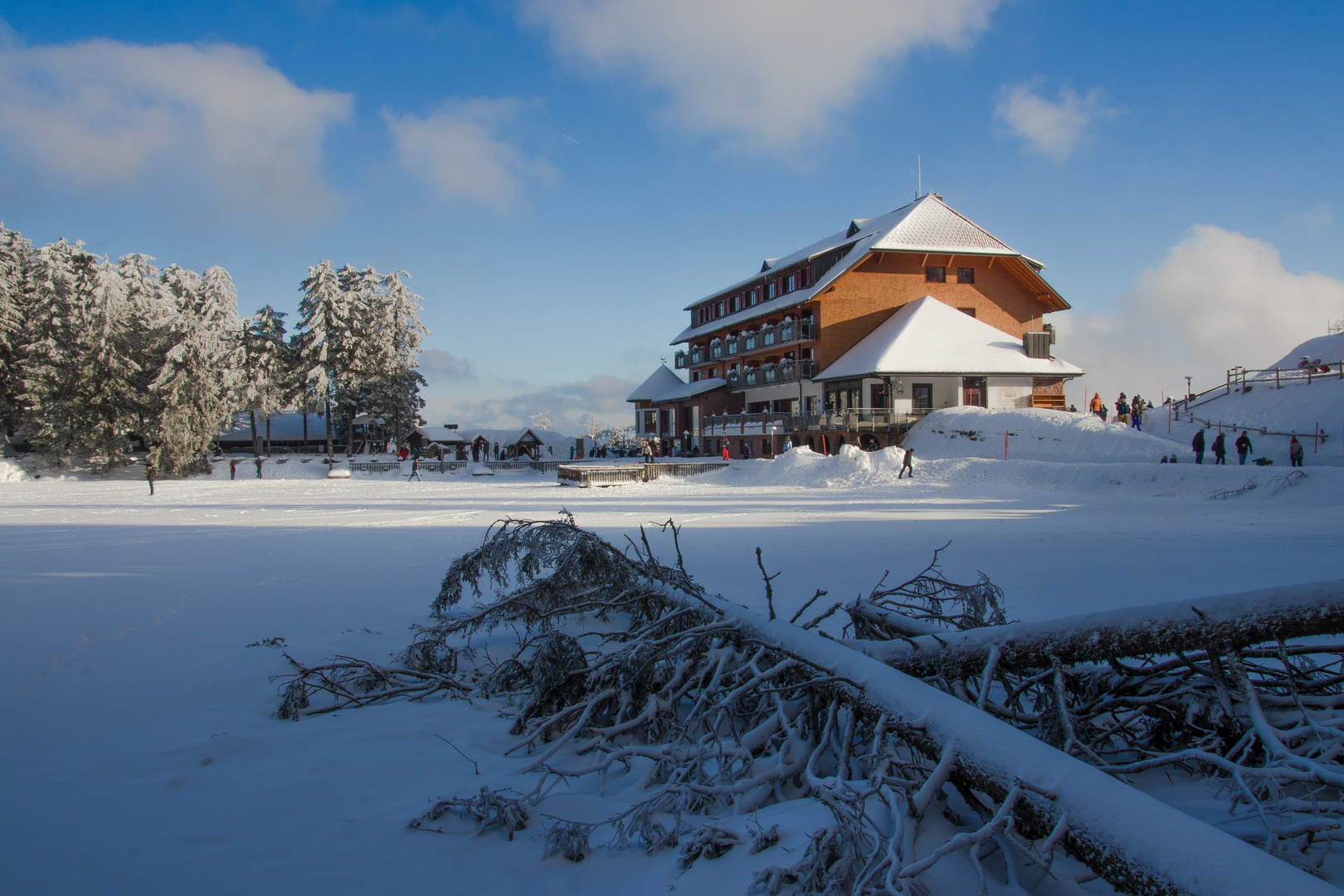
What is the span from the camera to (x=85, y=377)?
135ft

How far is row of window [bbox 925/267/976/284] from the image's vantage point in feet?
140

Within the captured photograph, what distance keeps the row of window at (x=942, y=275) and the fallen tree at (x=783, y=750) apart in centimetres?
4162

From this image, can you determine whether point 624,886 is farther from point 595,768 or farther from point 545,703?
point 545,703

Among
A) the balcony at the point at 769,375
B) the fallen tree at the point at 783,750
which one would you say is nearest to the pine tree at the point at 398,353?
the balcony at the point at 769,375

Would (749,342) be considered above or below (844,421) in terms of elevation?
above

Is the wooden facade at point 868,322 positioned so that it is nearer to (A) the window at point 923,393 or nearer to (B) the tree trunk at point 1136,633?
(A) the window at point 923,393

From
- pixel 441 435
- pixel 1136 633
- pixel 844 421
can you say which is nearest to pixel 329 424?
pixel 441 435

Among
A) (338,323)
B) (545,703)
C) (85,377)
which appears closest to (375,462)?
(338,323)

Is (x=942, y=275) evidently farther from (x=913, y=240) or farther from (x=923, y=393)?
(x=923, y=393)

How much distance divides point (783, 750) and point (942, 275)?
4420 centimetres

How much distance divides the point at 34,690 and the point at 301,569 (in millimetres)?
5413

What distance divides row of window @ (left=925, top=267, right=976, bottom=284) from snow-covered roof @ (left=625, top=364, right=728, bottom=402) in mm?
14879

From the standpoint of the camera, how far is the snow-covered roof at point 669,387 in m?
50.0

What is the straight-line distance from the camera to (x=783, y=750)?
3.30m
